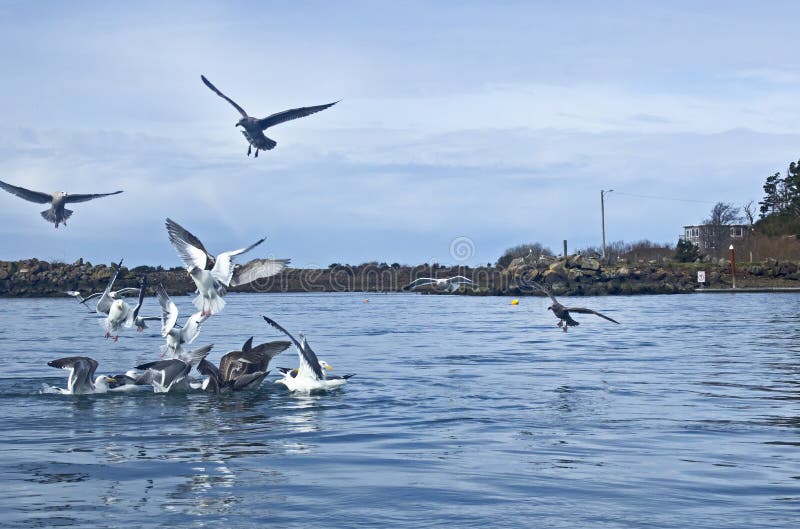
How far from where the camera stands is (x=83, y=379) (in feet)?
56.9

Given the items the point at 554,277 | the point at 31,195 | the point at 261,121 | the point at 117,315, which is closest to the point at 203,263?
the point at 261,121

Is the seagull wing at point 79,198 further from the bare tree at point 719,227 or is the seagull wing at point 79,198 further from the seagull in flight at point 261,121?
the bare tree at point 719,227

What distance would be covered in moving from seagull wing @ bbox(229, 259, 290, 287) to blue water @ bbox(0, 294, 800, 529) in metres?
2.27

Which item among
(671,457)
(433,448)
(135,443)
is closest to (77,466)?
(135,443)

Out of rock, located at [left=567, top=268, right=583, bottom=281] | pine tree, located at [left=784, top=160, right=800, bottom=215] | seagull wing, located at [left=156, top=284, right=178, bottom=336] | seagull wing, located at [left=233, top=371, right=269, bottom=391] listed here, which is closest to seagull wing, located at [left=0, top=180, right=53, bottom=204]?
seagull wing, located at [left=156, top=284, right=178, bottom=336]

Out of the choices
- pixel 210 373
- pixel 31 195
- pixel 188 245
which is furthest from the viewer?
pixel 31 195

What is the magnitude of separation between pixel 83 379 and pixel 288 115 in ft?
23.8

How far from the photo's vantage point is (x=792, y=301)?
61.0 m

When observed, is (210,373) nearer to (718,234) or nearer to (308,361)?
(308,361)

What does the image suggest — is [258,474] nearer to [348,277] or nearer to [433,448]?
[433,448]

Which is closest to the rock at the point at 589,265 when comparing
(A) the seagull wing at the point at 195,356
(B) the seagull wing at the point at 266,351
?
(B) the seagull wing at the point at 266,351

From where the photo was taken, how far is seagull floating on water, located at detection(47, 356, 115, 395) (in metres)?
16.9

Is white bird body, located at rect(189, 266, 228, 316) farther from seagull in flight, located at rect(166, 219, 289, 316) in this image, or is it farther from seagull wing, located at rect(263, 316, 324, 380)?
seagull wing, located at rect(263, 316, 324, 380)

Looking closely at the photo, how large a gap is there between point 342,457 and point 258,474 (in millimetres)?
1362
